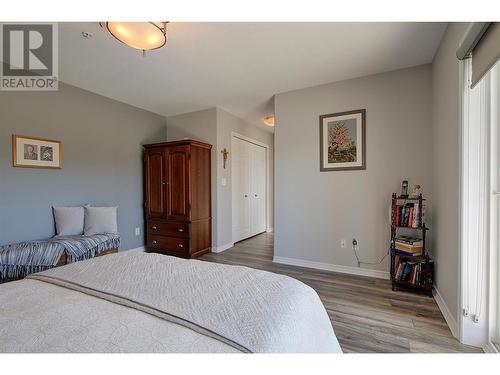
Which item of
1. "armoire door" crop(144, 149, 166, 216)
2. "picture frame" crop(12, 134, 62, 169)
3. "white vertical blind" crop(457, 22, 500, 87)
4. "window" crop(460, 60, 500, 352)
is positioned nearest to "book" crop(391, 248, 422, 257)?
"window" crop(460, 60, 500, 352)

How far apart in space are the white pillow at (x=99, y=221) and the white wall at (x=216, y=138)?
149 cm

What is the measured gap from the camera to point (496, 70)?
1.46 meters

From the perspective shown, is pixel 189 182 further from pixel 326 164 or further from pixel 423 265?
pixel 423 265

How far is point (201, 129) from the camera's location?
3963 mm

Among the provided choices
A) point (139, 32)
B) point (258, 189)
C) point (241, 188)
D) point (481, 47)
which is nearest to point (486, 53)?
point (481, 47)

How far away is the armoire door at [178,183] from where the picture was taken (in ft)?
11.3

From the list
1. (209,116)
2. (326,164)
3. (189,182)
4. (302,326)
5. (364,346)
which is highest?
(209,116)

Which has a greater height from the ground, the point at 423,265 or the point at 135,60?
the point at 135,60

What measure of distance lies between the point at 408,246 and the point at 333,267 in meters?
0.93

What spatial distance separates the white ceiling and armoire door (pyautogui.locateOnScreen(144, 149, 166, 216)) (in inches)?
36.5

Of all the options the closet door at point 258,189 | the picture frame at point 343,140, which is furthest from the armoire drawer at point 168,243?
the picture frame at point 343,140

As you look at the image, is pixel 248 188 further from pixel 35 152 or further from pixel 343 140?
pixel 35 152
